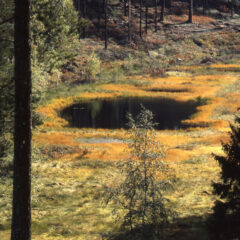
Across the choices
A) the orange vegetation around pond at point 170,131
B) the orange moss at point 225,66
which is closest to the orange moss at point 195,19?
the orange moss at point 225,66

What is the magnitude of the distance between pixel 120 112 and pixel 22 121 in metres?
38.6

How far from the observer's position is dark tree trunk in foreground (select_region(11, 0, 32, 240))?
27.9ft

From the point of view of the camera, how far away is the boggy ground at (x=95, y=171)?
15638 mm

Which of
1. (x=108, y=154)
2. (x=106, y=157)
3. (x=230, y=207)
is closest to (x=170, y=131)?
(x=108, y=154)

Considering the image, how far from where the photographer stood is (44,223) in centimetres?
1595

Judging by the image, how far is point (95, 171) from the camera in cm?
2400

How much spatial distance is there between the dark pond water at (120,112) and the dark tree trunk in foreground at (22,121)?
30.6 metres

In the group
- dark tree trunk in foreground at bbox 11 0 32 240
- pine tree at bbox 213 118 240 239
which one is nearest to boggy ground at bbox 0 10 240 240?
pine tree at bbox 213 118 240 239

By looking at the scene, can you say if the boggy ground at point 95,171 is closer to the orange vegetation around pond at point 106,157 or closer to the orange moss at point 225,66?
the orange vegetation around pond at point 106,157

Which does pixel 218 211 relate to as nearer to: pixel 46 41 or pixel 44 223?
pixel 44 223

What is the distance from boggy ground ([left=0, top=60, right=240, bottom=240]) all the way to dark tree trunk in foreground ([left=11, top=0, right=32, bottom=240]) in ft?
19.0

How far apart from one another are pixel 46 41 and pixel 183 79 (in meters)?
42.5

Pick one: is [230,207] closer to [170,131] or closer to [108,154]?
[108,154]

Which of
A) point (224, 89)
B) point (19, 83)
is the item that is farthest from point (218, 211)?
point (224, 89)
